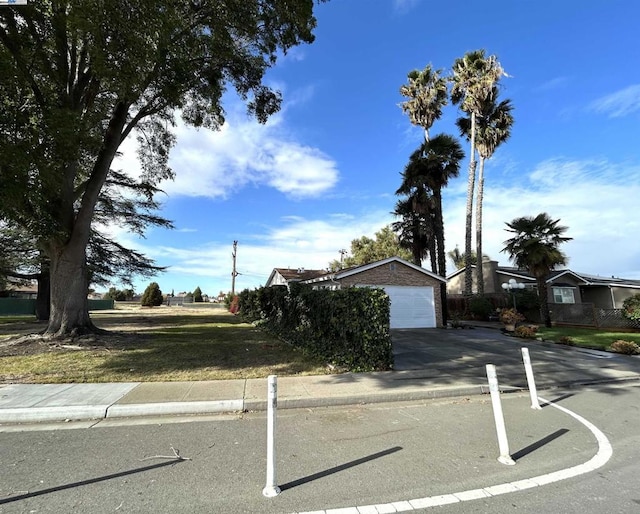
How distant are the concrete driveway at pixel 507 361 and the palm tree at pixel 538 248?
5.64 m

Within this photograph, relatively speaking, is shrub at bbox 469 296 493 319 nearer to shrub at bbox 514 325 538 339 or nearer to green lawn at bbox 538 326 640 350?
green lawn at bbox 538 326 640 350

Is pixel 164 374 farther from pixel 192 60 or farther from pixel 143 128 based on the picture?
pixel 143 128

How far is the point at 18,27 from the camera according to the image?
9.73 meters

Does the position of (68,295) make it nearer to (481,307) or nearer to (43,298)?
(43,298)

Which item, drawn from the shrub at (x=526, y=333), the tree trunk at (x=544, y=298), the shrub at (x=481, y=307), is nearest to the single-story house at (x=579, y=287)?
→ the shrub at (x=481, y=307)

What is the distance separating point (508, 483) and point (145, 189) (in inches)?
698

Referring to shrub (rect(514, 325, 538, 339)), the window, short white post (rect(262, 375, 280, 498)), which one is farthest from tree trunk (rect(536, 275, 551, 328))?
short white post (rect(262, 375, 280, 498))

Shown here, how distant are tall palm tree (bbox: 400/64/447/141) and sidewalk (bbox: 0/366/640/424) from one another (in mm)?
25071

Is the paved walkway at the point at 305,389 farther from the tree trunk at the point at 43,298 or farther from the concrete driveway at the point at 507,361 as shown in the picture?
the tree trunk at the point at 43,298

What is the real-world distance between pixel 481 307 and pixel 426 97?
16.6 m

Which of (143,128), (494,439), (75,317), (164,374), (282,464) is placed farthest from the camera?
(143,128)

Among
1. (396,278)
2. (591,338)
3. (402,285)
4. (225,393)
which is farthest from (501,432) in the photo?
(402,285)

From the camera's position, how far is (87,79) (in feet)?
40.4

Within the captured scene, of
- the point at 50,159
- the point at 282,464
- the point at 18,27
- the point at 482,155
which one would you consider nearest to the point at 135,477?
the point at 282,464
